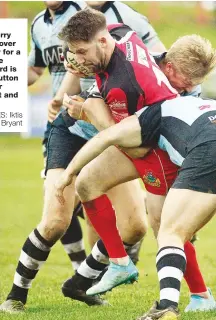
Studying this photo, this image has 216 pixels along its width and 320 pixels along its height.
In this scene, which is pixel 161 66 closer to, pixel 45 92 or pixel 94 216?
pixel 94 216

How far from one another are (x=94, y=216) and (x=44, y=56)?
260 cm

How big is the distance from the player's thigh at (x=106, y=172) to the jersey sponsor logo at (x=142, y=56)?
0.71 meters

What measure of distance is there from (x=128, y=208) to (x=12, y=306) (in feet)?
3.75

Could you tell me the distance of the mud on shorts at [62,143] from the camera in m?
7.19

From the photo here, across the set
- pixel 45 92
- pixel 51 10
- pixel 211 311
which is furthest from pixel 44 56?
pixel 45 92

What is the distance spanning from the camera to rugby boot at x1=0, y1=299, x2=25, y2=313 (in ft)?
21.9

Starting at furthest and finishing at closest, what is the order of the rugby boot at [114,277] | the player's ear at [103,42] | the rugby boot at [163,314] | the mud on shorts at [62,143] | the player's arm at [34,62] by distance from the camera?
the player's arm at [34,62] < the mud on shorts at [62,143] < the rugby boot at [114,277] < the player's ear at [103,42] < the rugby boot at [163,314]

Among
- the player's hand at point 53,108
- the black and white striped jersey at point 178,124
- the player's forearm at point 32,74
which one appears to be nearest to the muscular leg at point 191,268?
the black and white striped jersey at point 178,124

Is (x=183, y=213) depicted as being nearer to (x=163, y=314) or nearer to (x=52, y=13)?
(x=163, y=314)

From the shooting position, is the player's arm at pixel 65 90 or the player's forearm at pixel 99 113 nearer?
the player's forearm at pixel 99 113

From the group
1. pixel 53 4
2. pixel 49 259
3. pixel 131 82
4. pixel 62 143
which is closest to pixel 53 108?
pixel 62 143

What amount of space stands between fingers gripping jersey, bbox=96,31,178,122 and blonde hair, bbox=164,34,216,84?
40 centimetres

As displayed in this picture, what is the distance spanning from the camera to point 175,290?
18.0 ft

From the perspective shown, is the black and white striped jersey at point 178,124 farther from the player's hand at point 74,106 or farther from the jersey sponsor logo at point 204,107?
the player's hand at point 74,106
